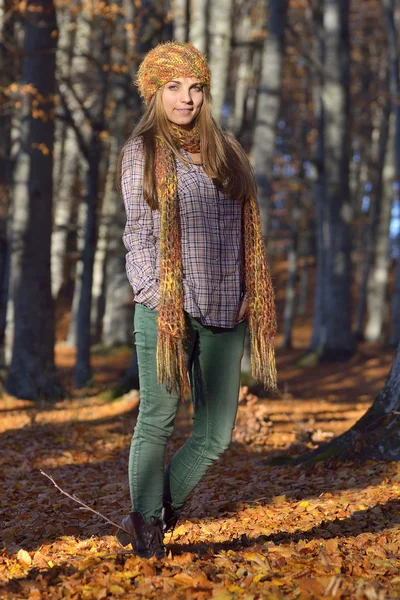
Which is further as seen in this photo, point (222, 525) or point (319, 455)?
point (319, 455)

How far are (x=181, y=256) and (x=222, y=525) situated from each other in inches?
80.1

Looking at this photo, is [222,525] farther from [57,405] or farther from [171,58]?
[57,405]

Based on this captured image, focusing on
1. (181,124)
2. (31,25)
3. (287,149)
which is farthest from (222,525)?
(287,149)

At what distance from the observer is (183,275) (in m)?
4.09

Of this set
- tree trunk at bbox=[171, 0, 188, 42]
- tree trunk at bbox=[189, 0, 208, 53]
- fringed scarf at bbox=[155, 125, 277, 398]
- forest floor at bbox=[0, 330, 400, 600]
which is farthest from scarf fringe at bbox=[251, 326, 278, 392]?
tree trunk at bbox=[171, 0, 188, 42]

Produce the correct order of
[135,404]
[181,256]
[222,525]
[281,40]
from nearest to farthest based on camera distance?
[181,256], [222,525], [135,404], [281,40]

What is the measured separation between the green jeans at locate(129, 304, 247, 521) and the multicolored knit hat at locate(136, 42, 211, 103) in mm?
1155

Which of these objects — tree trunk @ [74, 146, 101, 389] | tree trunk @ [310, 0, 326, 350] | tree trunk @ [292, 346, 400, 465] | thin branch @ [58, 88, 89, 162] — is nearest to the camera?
tree trunk @ [292, 346, 400, 465]

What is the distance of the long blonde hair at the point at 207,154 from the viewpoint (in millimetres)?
4125

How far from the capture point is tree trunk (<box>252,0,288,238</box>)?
14.7 meters

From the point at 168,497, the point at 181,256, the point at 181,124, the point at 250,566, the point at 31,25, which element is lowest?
the point at 250,566

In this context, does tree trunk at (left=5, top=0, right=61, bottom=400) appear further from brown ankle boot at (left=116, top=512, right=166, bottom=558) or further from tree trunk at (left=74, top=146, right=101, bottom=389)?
brown ankle boot at (left=116, top=512, right=166, bottom=558)

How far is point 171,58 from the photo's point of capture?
4.29 meters

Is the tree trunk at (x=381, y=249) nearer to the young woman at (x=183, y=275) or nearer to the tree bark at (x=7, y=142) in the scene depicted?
the tree bark at (x=7, y=142)
